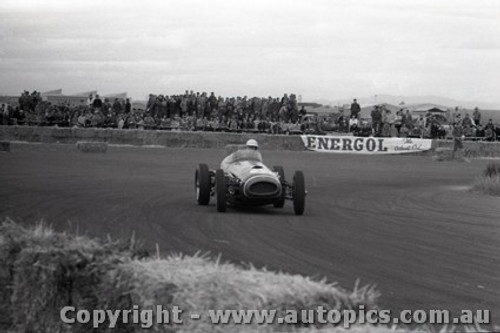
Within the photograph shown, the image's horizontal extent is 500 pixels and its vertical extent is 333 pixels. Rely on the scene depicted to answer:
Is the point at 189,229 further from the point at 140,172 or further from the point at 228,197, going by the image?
the point at 140,172

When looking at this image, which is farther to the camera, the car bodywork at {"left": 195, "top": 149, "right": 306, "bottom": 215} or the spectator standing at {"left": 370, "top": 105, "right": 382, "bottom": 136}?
the spectator standing at {"left": 370, "top": 105, "right": 382, "bottom": 136}

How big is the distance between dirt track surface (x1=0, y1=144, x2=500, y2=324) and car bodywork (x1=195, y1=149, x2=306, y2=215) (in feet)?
0.73

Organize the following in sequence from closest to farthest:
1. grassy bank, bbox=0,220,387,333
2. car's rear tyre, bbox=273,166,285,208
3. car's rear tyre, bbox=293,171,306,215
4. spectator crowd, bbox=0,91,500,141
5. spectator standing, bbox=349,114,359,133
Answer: grassy bank, bbox=0,220,387,333, car's rear tyre, bbox=293,171,306,215, car's rear tyre, bbox=273,166,285,208, spectator crowd, bbox=0,91,500,141, spectator standing, bbox=349,114,359,133

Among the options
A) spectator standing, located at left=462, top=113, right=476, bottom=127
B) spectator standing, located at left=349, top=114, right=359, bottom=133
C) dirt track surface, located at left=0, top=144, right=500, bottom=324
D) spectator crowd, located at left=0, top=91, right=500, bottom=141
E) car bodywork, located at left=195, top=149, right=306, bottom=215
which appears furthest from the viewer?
spectator standing, located at left=462, top=113, right=476, bottom=127

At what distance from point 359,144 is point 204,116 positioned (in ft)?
21.4

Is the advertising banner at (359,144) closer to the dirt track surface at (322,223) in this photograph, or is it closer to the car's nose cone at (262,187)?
the dirt track surface at (322,223)

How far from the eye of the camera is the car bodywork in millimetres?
14062

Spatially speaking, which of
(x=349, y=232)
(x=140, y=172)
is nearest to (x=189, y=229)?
(x=349, y=232)

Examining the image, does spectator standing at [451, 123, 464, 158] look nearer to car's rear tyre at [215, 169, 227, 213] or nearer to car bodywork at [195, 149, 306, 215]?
car bodywork at [195, 149, 306, 215]

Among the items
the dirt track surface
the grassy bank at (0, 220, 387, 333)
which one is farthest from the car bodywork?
the grassy bank at (0, 220, 387, 333)

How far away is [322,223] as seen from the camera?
13391 millimetres

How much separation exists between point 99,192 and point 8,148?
494 inches

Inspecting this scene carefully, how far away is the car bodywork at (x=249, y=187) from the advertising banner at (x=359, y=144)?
20.8 meters

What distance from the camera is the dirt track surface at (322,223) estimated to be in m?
9.10
